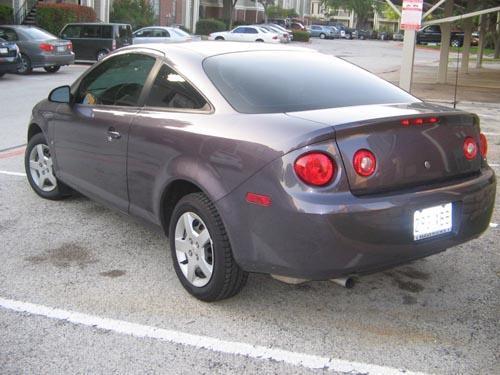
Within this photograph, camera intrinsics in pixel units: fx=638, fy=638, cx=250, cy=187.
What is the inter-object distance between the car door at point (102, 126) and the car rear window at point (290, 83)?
0.66 m

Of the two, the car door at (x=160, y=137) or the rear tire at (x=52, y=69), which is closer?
the car door at (x=160, y=137)

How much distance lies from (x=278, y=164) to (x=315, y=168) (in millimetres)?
191

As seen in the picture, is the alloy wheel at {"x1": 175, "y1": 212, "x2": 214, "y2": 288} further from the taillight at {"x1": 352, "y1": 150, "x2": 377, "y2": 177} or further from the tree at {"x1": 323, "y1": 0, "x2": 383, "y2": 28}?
the tree at {"x1": 323, "y1": 0, "x2": 383, "y2": 28}

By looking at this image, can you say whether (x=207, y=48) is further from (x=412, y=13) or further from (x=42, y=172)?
(x=412, y=13)

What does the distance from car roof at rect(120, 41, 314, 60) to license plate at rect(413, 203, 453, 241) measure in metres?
1.74

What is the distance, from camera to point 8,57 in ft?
57.1

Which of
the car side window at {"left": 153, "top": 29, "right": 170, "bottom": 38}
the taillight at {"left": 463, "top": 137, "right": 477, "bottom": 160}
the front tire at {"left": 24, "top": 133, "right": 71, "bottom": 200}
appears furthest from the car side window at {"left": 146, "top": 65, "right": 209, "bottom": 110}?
the car side window at {"left": 153, "top": 29, "right": 170, "bottom": 38}

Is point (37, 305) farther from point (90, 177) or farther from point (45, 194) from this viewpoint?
point (45, 194)

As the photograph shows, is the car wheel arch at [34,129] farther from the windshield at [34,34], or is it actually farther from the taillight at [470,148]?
the windshield at [34,34]

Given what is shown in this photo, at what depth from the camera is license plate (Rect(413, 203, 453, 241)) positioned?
3383 millimetres

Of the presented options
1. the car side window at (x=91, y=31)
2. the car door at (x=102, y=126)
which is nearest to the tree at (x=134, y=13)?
the car side window at (x=91, y=31)

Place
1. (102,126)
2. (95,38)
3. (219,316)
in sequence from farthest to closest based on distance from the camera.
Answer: (95,38), (102,126), (219,316)

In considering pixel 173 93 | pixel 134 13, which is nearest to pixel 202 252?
pixel 173 93

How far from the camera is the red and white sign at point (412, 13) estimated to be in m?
11.4
